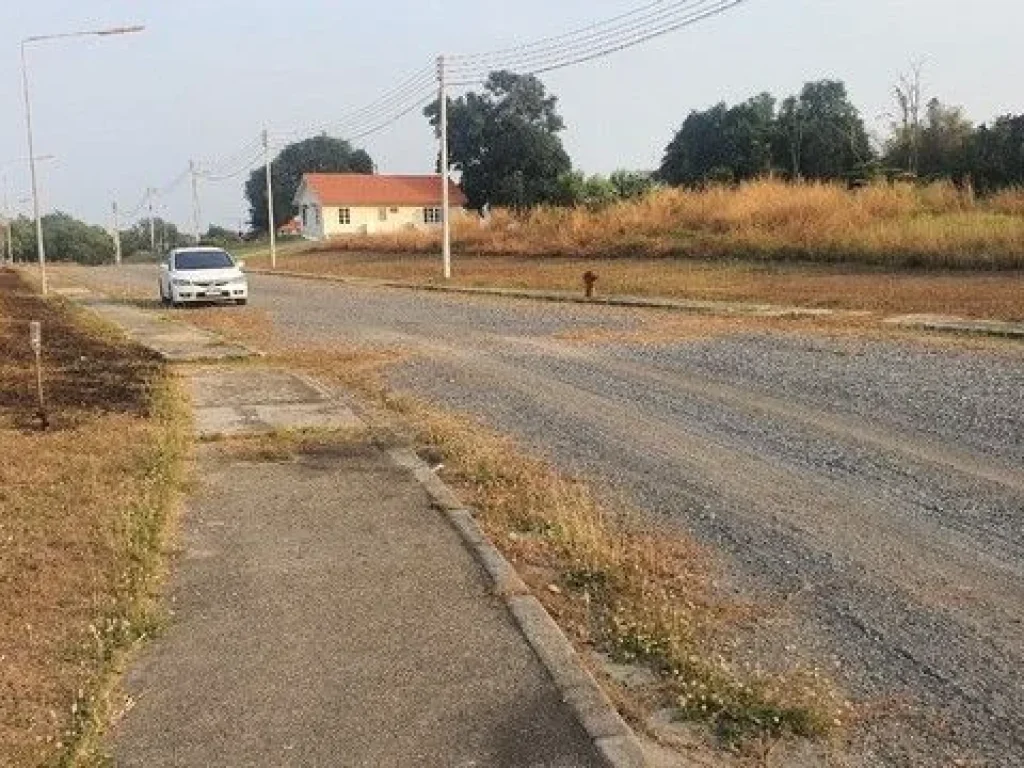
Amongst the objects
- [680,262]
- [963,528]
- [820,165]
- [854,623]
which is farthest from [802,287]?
[820,165]

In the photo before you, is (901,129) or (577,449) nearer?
(577,449)

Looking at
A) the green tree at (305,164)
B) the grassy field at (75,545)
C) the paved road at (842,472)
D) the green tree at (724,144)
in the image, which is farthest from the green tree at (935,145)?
the green tree at (305,164)

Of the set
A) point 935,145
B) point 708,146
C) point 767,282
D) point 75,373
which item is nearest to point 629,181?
point 708,146

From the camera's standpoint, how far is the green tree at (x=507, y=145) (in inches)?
2707

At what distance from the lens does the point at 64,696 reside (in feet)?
12.6

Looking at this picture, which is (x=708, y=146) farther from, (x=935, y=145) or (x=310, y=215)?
(x=310, y=215)

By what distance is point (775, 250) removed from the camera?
32031 mm

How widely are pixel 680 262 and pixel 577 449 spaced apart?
26.1m

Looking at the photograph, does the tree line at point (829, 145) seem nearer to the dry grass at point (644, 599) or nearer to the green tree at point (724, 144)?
the green tree at point (724, 144)

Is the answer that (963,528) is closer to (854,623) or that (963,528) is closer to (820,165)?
(854,623)

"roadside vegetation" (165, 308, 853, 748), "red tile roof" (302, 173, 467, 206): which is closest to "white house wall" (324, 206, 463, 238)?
"red tile roof" (302, 173, 467, 206)

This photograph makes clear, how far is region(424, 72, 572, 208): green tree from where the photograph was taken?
226ft

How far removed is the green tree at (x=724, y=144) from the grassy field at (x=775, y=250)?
1802 cm

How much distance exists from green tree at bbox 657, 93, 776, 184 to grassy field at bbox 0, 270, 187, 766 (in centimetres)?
5236
